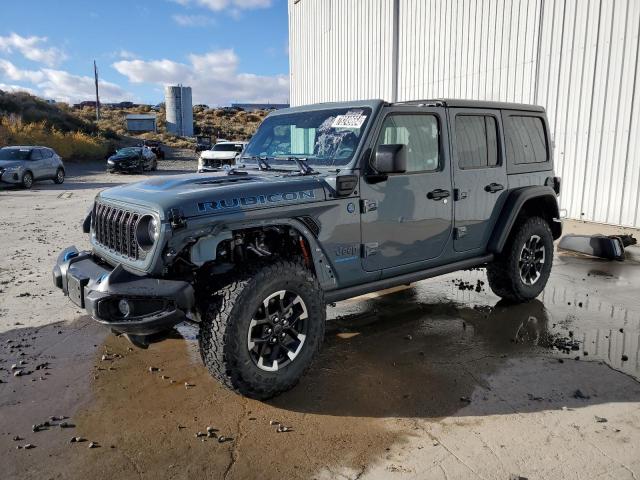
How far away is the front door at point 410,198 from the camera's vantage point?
398cm

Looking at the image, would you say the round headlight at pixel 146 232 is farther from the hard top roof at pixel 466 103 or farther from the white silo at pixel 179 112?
the white silo at pixel 179 112

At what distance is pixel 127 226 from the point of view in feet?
11.3

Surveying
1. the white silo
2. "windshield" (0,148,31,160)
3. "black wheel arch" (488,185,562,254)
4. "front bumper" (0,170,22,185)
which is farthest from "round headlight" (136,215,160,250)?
the white silo

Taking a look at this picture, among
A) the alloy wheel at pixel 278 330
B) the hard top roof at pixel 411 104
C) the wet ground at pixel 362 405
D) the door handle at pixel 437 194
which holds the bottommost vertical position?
the wet ground at pixel 362 405

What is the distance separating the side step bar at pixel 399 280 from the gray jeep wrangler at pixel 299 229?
13 mm

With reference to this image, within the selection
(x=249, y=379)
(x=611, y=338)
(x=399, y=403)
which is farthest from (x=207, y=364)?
(x=611, y=338)

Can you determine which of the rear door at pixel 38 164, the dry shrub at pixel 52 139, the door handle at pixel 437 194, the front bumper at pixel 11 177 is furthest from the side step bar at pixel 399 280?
the dry shrub at pixel 52 139

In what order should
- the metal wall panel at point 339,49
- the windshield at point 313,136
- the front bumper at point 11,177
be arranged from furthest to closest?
the front bumper at point 11,177, the metal wall panel at point 339,49, the windshield at point 313,136

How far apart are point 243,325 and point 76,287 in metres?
1.21

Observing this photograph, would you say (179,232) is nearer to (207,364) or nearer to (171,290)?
(171,290)

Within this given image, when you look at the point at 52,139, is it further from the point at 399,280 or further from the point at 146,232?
the point at 399,280

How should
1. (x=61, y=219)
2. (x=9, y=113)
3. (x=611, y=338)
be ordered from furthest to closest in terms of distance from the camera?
(x=9, y=113)
(x=61, y=219)
(x=611, y=338)

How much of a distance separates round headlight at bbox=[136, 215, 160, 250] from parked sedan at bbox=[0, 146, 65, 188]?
16848 millimetres

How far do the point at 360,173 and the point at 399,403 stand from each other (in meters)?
1.64
